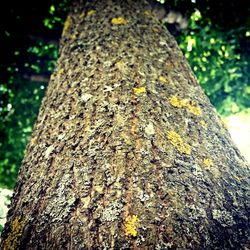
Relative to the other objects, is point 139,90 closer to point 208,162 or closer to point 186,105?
point 186,105

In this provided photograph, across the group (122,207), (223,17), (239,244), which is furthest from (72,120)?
(223,17)

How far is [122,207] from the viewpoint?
122cm

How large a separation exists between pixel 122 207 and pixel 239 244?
0.52m

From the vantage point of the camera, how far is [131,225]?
115cm

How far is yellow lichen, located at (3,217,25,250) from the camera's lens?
131 centimetres

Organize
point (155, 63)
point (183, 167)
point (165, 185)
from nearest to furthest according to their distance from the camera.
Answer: point (165, 185) < point (183, 167) < point (155, 63)

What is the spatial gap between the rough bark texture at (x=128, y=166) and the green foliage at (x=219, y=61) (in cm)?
356

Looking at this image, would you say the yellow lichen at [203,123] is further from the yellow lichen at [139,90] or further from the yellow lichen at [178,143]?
the yellow lichen at [139,90]

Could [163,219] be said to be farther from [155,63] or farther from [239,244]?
[155,63]

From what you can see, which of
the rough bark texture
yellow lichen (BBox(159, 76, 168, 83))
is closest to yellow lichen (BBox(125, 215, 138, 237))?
the rough bark texture

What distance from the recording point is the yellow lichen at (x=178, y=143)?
4.93 ft

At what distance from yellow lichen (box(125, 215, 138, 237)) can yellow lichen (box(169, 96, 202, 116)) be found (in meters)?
0.85

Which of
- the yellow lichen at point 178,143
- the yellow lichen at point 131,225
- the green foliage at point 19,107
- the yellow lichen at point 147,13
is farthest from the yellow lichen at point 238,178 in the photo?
the green foliage at point 19,107

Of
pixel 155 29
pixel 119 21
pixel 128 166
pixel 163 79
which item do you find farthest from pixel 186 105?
pixel 119 21
